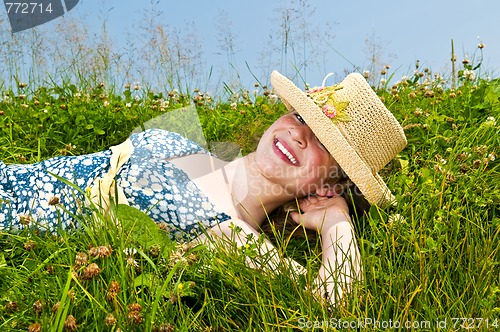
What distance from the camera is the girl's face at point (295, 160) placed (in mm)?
4090

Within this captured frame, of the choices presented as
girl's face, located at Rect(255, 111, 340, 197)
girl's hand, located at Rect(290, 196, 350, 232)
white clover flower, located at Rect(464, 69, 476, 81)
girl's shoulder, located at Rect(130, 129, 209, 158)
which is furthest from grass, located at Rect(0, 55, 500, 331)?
white clover flower, located at Rect(464, 69, 476, 81)

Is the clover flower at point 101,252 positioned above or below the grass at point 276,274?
above

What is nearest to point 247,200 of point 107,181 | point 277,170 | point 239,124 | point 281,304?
point 277,170

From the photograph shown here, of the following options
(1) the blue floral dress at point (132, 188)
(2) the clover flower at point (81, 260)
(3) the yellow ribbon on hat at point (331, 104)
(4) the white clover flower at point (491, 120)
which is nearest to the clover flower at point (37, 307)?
(2) the clover flower at point (81, 260)

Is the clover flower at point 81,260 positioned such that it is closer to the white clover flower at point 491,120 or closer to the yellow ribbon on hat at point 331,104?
the yellow ribbon on hat at point 331,104

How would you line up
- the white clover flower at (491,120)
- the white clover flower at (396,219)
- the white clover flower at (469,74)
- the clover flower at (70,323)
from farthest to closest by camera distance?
the white clover flower at (469,74)
the white clover flower at (491,120)
the white clover flower at (396,219)
the clover flower at (70,323)

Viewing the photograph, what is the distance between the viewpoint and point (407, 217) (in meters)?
3.92

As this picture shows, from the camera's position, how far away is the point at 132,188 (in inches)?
163

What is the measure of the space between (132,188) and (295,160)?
102 centimetres

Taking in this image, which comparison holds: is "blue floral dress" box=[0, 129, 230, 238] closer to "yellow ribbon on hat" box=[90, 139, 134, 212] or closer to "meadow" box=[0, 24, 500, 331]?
"yellow ribbon on hat" box=[90, 139, 134, 212]

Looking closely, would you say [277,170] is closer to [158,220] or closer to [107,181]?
[158,220]

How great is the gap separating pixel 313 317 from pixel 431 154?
242 centimetres

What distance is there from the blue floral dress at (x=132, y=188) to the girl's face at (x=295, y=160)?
0.42m

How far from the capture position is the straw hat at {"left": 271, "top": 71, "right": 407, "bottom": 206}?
4.01m
